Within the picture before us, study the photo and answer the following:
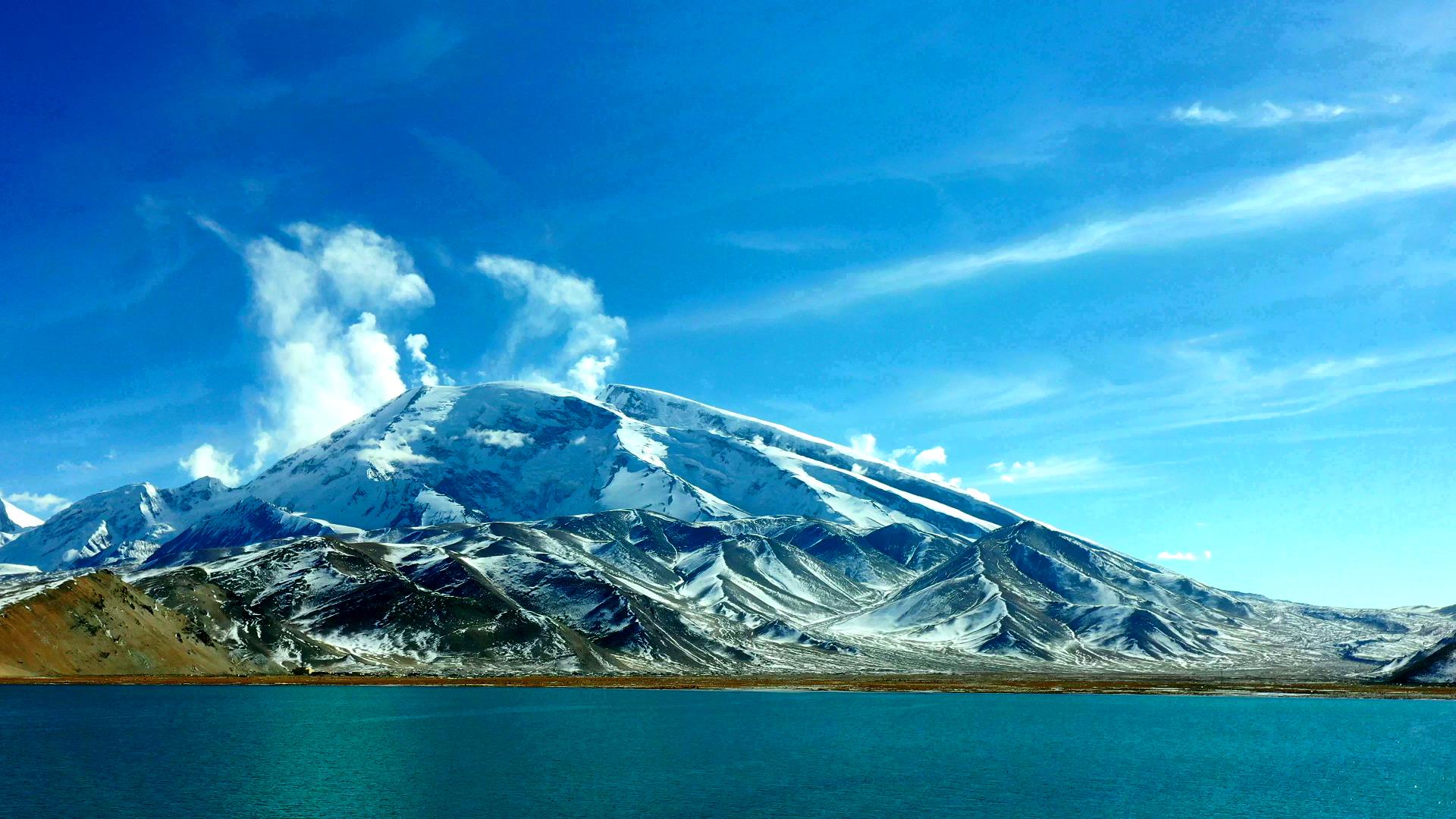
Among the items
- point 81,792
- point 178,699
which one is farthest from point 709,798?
point 178,699

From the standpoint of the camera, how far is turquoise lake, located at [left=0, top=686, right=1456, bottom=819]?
273 feet

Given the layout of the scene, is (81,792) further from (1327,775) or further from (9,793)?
(1327,775)

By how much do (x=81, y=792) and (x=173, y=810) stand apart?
1275 centimetres

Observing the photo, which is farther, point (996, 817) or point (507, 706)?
point (507, 706)

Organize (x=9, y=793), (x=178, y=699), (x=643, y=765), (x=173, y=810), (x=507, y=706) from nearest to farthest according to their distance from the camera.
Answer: (x=173, y=810)
(x=9, y=793)
(x=643, y=765)
(x=178, y=699)
(x=507, y=706)

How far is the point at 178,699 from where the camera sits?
598ft

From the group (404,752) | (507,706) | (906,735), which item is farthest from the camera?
(507,706)

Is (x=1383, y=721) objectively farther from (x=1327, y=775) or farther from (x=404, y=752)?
(x=404, y=752)

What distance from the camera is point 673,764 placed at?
109 meters

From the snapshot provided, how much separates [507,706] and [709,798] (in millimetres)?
117340

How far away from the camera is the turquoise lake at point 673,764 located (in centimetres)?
8306

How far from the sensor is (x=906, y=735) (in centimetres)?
14750

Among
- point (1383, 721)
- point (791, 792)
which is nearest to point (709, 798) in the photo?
point (791, 792)

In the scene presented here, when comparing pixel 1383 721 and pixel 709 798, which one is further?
pixel 1383 721
